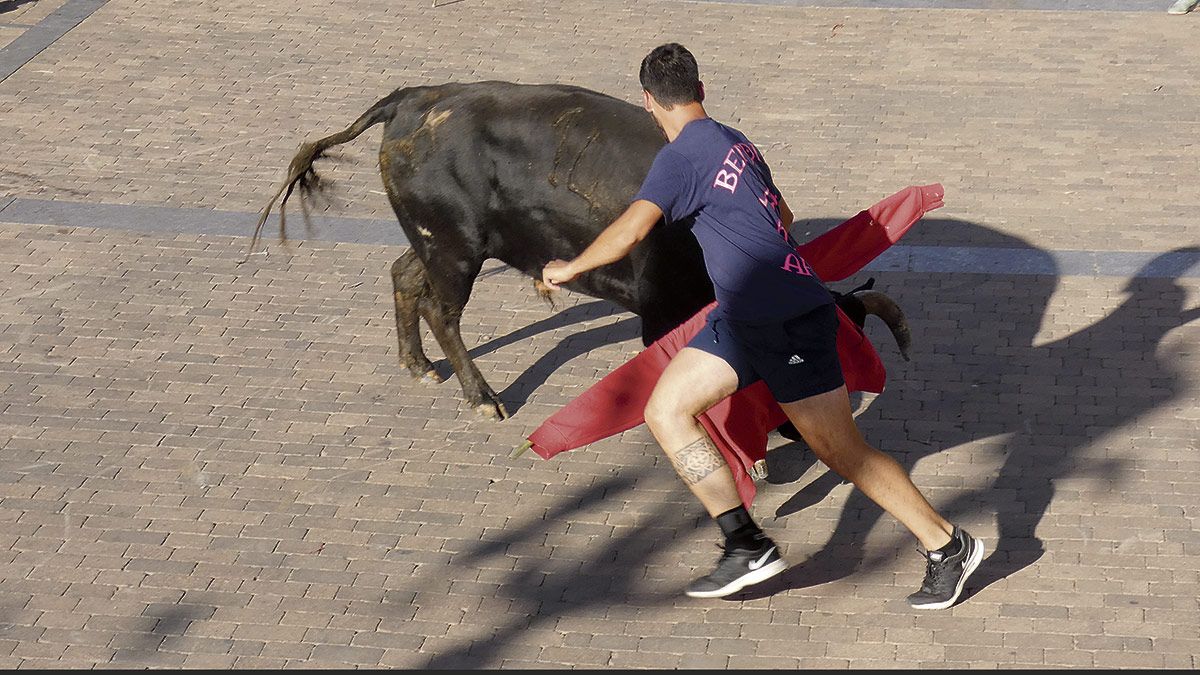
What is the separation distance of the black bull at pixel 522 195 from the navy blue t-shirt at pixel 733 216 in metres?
1.11

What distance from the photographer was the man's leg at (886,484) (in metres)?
5.21

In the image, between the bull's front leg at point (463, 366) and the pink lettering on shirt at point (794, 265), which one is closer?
the pink lettering on shirt at point (794, 265)

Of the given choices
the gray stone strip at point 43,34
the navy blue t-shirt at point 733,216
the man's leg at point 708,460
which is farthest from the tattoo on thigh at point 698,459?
the gray stone strip at point 43,34

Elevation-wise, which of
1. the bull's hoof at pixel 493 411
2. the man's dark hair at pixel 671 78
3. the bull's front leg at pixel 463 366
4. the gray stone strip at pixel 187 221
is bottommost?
the gray stone strip at pixel 187 221

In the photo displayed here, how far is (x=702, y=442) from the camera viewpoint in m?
5.34

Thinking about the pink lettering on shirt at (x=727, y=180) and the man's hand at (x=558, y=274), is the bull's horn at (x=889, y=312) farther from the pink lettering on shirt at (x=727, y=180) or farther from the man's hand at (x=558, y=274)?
the man's hand at (x=558, y=274)

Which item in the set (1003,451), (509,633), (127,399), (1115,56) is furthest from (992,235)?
(127,399)

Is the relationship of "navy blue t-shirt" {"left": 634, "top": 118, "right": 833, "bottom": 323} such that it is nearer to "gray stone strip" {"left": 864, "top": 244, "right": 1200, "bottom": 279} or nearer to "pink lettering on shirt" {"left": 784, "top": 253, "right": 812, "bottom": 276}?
"pink lettering on shirt" {"left": 784, "top": 253, "right": 812, "bottom": 276}

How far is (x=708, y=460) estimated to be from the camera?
5.34 m

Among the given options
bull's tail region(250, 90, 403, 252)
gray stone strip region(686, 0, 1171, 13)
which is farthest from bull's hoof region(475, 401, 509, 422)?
gray stone strip region(686, 0, 1171, 13)

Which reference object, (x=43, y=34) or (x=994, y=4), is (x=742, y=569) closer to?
(x=994, y=4)

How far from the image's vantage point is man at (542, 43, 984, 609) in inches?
198

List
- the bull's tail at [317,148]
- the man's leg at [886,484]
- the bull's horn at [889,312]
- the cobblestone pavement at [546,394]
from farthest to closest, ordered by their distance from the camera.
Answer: the bull's tail at [317,148] < the bull's horn at [889,312] < the cobblestone pavement at [546,394] < the man's leg at [886,484]

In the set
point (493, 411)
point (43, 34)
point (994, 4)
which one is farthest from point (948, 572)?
point (43, 34)
